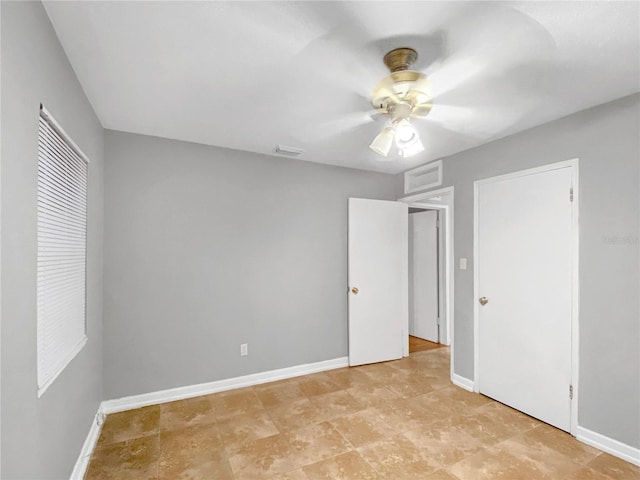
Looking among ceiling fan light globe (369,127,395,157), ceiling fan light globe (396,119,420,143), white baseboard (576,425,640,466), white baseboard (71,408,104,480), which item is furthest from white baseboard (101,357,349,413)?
ceiling fan light globe (396,119,420,143)

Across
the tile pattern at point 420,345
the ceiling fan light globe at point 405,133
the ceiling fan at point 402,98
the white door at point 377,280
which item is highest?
the ceiling fan at point 402,98

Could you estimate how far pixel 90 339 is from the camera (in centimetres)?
228

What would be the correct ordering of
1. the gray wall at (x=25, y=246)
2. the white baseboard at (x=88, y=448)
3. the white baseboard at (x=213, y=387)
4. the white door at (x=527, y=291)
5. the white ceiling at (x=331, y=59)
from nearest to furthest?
1. the gray wall at (x=25, y=246)
2. the white ceiling at (x=331, y=59)
3. the white baseboard at (x=88, y=448)
4. the white door at (x=527, y=291)
5. the white baseboard at (x=213, y=387)

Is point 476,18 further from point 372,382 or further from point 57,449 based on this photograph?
point 372,382

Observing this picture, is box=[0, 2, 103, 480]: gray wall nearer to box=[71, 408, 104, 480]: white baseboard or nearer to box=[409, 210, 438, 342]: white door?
box=[71, 408, 104, 480]: white baseboard

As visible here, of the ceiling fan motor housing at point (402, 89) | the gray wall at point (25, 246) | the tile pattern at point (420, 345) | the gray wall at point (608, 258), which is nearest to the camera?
the gray wall at point (25, 246)

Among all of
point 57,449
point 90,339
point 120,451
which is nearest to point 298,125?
point 90,339

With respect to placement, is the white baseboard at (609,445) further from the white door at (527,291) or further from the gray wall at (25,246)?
the gray wall at (25,246)

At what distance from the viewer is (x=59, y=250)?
168cm

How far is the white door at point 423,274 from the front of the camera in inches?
190

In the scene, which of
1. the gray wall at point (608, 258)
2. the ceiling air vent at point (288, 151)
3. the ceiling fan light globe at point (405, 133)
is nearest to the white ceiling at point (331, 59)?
the gray wall at point (608, 258)

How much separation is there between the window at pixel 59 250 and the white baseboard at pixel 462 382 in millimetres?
3336

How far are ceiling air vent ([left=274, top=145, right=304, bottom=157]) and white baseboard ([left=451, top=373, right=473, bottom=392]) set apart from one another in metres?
2.89

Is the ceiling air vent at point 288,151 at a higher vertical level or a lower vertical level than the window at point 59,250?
higher
